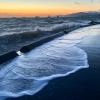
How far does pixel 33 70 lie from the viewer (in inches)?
348

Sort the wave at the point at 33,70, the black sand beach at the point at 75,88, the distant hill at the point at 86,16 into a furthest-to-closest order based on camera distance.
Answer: the distant hill at the point at 86,16
the wave at the point at 33,70
the black sand beach at the point at 75,88

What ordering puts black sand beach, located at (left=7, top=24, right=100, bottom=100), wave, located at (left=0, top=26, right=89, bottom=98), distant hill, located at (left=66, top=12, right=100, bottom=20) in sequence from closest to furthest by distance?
black sand beach, located at (left=7, top=24, right=100, bottom=100), wave, located at (left=0, top=26, right=89, bottom=98), distant hill, located at (left=66, top=12, right=100, bottom=20)

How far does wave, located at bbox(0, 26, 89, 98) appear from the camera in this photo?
689 centimetres

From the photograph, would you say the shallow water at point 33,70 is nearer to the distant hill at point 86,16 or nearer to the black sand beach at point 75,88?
the black sand beach at point 75,88

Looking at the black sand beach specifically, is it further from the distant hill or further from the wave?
the distant hill

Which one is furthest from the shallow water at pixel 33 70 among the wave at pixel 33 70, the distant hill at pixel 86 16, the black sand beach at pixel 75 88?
the distant hill at pixel 86 16

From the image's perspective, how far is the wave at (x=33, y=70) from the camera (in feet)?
22.6

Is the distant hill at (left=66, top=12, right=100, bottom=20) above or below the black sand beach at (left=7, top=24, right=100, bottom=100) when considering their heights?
below

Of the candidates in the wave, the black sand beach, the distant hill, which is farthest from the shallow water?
the distant hill

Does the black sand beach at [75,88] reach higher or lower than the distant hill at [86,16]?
higher

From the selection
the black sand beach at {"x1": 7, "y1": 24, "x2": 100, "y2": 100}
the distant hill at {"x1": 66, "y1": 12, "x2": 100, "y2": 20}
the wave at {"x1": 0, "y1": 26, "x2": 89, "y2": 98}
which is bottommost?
the distant hill at {"x1": 66, "y1": 12, "x2": 100, "y2": 20}

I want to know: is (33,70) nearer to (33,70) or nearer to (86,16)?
(33,70)

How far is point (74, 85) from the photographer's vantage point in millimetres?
6945

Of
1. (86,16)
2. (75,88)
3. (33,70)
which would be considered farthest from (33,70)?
(86,16)
